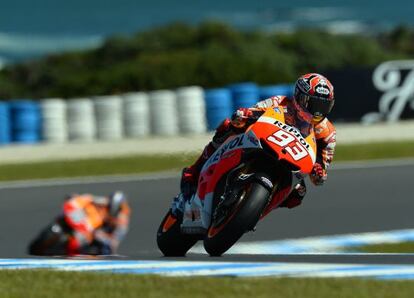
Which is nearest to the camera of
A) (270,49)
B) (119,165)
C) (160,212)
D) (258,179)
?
(258,179)

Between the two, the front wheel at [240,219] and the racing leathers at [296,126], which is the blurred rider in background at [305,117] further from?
the front wheel at [240,219]

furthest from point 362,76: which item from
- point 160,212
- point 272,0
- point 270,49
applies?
point 272,0

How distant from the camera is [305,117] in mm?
6801

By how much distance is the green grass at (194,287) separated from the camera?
4832 millimetres

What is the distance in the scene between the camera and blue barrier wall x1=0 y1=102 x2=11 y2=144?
17.3 meters

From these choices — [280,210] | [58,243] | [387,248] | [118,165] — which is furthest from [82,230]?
[118,165]

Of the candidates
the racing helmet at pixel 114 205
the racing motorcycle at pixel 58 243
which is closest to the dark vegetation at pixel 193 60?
the racing helmet at pixel 114 205

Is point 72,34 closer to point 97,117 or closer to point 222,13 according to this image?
point 222,13

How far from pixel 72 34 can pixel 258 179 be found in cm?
3885

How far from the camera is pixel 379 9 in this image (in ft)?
165

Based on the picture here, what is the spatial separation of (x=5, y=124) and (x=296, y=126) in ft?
37.7

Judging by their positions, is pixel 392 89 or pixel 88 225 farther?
pixel 392 89

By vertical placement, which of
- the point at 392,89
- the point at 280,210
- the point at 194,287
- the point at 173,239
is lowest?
the point at 392,89

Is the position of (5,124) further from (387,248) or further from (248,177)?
(248,177)
